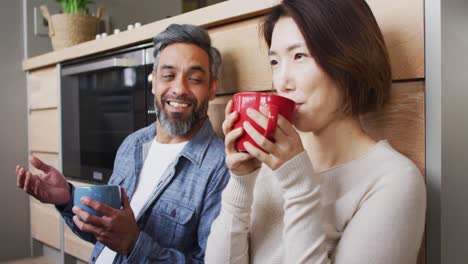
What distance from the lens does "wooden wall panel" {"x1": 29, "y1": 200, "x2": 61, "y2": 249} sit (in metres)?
2.14

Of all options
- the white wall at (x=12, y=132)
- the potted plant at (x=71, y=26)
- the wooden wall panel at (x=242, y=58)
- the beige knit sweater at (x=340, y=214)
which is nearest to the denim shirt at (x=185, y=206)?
the wooden wall panel at (x=242, y=58)

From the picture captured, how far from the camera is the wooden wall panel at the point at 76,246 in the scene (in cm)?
186

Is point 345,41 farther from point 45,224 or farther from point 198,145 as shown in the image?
point 45,224

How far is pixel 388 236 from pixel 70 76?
163 cm

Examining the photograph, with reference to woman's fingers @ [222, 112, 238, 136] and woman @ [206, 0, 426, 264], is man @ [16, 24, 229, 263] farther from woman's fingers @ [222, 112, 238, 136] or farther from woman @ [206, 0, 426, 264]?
woman's fingers @ [222, 112, 238, 136]

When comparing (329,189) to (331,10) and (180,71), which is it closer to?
(331,10)

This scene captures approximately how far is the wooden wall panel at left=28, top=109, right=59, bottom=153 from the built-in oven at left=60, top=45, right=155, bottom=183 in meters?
0.11

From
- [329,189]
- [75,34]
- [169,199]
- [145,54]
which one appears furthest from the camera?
[75,34]

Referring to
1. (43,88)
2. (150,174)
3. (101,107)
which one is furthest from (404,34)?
(43,88)

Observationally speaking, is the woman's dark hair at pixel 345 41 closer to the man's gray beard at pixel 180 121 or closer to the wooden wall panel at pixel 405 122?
the wooden wall panel at pixel 405 122

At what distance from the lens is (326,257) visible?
671 millimetres

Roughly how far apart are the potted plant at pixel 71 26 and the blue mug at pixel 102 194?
1389 mm

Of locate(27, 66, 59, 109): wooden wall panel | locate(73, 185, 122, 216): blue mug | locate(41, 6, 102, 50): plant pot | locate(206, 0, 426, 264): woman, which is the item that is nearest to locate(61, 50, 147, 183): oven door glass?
locate(27, 66, 59, 109): wooden wall panel

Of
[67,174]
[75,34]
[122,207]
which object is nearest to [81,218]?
[122,207]
